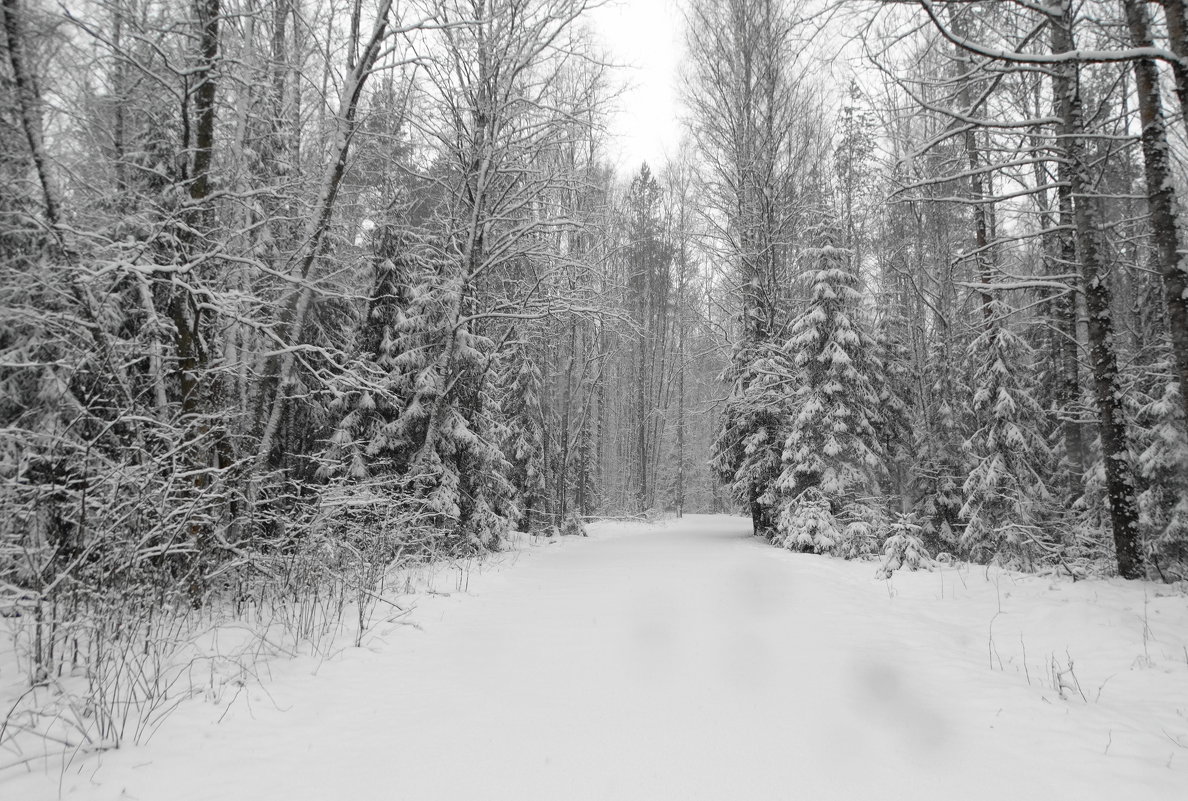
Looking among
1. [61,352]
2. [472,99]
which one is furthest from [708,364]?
[61,352]

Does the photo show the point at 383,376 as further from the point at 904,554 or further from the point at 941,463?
the point at 941,463

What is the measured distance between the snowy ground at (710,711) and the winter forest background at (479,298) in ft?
2.72

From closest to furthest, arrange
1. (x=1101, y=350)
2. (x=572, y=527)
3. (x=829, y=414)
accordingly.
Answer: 1. (x=1101, y=350)
2. (x=829, y=414)
3. (x=572, y=527)

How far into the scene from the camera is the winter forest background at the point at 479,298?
4.41 m

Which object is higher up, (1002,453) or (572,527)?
(1002,453)

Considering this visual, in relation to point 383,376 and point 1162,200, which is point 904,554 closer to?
point 1162,200

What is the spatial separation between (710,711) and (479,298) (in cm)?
1003

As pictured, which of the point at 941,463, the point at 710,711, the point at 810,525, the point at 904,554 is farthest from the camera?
the point at 941,463

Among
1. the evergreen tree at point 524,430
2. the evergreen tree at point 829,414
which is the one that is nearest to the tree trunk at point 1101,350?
the evergreen tree at point 829,414

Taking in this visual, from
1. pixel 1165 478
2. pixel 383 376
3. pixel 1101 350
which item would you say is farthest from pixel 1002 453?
pixel 383 376

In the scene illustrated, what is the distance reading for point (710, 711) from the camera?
349 centimetres

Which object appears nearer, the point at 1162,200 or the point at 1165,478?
the point at 1162,200

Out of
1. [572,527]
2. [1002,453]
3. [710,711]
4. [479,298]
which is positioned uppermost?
[479,298]

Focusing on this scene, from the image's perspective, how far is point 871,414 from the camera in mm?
14148
